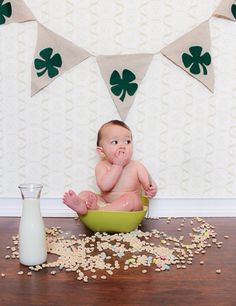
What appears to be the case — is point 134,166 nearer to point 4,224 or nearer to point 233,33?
point 4,224

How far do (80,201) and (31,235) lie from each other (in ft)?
0.76

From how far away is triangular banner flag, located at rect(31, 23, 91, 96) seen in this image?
4.67 feet

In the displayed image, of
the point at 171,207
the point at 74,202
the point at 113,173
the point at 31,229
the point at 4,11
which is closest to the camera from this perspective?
the point at 31,229

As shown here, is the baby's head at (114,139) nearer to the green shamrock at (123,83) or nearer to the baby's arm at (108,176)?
the baby's arm at (108,176)

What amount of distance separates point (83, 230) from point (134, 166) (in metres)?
0.26

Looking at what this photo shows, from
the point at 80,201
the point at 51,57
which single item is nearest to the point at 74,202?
the point at 80,201

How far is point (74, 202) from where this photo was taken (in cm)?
118

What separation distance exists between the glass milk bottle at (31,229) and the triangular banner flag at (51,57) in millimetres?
559

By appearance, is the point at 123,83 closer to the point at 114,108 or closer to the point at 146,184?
the point at 114,108

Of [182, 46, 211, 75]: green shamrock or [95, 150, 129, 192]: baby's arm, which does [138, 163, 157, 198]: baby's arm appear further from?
[182, 46, 211, 75]: green shamrock

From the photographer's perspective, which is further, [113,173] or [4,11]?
[4,11]

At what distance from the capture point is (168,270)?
0.98m

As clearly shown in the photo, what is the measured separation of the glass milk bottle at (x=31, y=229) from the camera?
980 mm

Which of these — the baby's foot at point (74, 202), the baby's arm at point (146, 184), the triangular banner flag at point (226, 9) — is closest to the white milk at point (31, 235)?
the baby's foot at point (74, 202)
